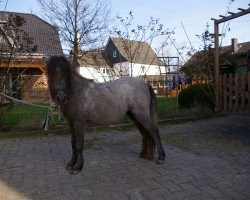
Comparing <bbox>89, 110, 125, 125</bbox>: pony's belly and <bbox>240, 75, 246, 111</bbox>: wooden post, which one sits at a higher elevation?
<bbox>240, 75, 246, 111</bbox>: wooden post

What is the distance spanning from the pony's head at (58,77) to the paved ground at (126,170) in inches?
53.2

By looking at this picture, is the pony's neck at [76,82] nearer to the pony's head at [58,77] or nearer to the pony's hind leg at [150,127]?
the pony's head at [58,77]

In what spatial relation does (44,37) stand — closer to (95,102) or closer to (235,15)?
(235,15)

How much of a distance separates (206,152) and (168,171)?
1.62 m

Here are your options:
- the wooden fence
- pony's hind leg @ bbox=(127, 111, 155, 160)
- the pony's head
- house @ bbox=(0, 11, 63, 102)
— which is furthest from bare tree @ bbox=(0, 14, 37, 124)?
the wooden fence

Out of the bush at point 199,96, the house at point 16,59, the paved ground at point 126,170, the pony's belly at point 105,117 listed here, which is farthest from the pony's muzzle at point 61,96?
the bush at point 199,96

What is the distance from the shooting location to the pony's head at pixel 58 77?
4820 mm

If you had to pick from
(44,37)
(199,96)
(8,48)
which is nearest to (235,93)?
(199,96)

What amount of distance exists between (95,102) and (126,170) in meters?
1.31

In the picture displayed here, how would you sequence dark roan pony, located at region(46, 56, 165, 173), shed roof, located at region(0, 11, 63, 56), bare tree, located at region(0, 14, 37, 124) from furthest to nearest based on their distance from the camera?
shed roof, located at region(0, 11, 63, 56) → bare tree, located at region(0, 14, 37, 124) → dark roan pony, located at region(46, 56, 165, 173)

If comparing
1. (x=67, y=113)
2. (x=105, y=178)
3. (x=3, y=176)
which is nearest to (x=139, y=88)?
(x=67, y=113)

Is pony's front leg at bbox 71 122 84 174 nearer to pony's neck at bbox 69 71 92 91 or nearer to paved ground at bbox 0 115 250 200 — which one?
paved ground at bbox 0 115 250 200

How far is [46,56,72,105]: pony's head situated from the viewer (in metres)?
4.82

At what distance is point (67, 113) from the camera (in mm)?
5188
